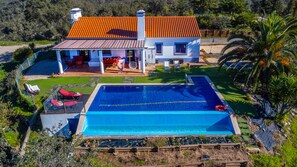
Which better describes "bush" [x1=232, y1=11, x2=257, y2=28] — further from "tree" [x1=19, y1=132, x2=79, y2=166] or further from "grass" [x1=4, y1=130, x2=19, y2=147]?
"tree" [x1=19, y1=132, x2=79, y2=166]

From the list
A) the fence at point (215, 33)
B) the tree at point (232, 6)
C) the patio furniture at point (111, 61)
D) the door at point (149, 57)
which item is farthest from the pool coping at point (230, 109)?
the tree at point (232, 6)

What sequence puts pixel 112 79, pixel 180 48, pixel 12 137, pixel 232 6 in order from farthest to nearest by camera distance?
pixel 232 6, pixel 180 48, pixel 112 79, pixel 12 137

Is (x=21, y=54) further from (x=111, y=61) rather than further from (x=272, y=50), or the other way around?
(x=272, y=50)

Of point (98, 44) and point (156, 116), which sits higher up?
point (98, 44)

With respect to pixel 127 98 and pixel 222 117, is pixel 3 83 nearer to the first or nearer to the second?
pixel 127 98

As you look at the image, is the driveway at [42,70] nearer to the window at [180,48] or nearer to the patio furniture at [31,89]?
the patio furniture at [31,89]

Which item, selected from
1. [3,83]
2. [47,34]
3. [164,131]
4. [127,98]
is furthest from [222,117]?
[47,34]

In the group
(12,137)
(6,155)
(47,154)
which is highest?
(47,154)

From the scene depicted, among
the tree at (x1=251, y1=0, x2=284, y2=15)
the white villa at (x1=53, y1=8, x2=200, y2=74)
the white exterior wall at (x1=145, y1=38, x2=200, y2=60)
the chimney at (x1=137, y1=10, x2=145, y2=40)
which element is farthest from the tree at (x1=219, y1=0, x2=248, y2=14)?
the chimney at (x1=137, y1=10, x2=145, y2=40)

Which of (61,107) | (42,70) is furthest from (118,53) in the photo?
(61,107)
